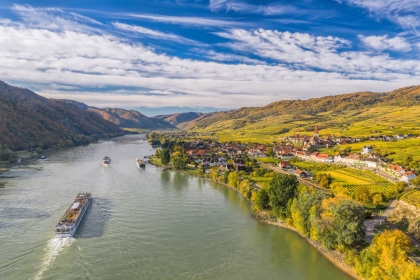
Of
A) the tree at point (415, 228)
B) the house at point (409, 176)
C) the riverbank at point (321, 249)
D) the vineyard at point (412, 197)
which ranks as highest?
the house at point (409, 176)

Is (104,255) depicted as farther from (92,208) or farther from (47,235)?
(92,208)

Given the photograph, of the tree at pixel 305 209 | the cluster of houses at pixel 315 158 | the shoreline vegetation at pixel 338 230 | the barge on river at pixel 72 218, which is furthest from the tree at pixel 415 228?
the barge on river at pixel 72 218

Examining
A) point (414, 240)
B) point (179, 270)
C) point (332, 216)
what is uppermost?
point (332, 216)

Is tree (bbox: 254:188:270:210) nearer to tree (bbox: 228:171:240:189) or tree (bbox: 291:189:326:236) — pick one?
tree (bbox: 291:189:326:236)

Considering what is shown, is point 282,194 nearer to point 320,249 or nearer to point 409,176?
point 320,249

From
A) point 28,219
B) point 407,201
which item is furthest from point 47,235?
point 407,201

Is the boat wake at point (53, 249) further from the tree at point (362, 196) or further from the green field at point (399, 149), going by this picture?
the green field at point (399, 149)

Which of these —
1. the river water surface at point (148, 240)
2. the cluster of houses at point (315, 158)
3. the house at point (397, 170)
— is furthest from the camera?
the cluster of houses at point (315, 158)
